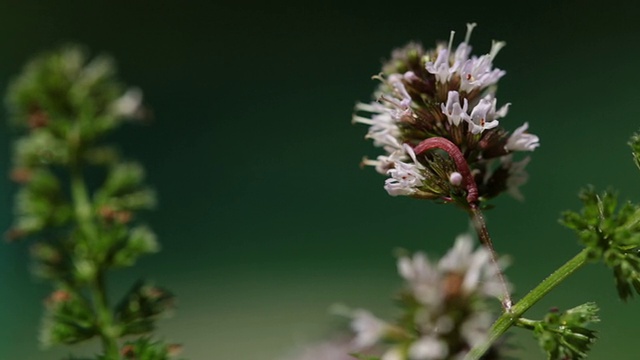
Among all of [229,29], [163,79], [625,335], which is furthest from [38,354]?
[229,29]

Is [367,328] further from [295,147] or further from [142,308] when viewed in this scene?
[295,147]

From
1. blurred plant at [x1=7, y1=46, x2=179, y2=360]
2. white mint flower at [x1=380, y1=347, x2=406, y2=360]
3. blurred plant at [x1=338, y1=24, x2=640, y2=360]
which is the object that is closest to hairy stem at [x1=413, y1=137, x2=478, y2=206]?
blurred plant at [x1=338, y1=24, x2=640, y2=360]

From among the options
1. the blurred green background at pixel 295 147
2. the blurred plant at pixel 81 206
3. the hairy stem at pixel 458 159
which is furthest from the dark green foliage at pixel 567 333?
the blurred green background at pixel 295 147

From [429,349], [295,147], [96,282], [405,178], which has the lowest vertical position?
[429,349]

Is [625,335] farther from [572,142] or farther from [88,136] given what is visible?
[88,136]

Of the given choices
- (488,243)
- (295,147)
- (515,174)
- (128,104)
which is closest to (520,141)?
(515,174)

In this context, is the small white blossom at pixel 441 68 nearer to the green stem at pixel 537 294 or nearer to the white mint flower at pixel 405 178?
the white mint flower at pixel 405 178

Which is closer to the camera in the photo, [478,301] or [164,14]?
[478,301]
